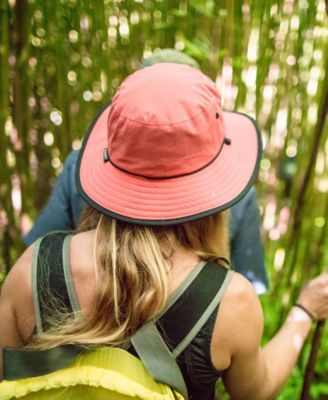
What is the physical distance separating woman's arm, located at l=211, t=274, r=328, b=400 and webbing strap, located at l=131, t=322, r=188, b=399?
0.24ft

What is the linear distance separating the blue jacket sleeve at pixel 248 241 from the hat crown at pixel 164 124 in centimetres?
51

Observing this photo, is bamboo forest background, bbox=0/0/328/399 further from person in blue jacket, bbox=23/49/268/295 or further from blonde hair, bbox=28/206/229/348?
blonde hair, bbox=28/206/229/348

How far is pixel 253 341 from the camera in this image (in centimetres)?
89

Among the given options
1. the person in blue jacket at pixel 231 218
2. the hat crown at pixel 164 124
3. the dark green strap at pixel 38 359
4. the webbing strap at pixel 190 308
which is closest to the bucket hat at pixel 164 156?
the hat crown at pixel 164 124

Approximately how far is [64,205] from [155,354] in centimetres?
65

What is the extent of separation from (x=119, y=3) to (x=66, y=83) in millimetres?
292

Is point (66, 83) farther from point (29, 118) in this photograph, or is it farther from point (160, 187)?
point (160, 187)

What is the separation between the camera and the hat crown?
2.72ft

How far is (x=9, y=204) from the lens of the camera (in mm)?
1657

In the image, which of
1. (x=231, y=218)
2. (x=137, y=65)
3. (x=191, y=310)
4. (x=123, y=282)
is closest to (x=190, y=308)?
(x=191, y=310)

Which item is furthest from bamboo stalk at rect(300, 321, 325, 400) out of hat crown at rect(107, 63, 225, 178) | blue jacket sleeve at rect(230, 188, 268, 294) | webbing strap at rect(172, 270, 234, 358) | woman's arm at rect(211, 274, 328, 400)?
hat crown at rect(107, 63, 225, 178)

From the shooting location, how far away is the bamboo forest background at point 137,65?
1.50 m

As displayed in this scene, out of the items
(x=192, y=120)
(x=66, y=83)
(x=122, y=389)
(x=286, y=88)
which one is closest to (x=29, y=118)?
(x=66, y=83)

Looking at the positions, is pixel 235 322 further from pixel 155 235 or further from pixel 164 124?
pixel 164 124
